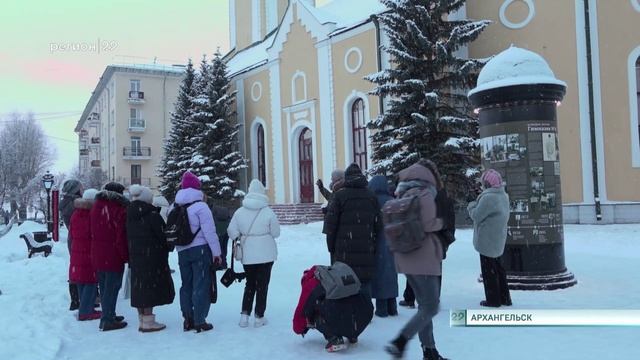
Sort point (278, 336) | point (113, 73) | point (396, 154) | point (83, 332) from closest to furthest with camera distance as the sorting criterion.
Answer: point (278, 336) → point (83, 332) → point (396, 154) → point (113, 73)

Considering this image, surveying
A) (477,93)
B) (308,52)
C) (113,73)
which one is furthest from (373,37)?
(113,73)

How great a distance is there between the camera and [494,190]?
721cm

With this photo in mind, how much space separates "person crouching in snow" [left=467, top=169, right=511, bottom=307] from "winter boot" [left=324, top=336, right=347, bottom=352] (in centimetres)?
250

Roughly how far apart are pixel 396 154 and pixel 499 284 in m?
11.6

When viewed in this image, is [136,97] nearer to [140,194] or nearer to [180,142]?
[180,142]

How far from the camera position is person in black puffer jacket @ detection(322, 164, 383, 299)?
6.02 meters

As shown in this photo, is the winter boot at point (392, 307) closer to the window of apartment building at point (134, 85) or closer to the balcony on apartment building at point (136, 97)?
the balcony on apartment building at point (136, 97)

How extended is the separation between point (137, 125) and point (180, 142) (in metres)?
25.1

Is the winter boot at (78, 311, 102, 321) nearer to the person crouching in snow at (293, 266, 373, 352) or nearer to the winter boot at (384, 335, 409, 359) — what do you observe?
the person crouching in snow at (293, 266, 373, 352)

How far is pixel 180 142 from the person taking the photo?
32969 mm

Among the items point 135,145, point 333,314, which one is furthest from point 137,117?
point 333,314

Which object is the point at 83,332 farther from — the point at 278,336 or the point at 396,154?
the point at 396,154

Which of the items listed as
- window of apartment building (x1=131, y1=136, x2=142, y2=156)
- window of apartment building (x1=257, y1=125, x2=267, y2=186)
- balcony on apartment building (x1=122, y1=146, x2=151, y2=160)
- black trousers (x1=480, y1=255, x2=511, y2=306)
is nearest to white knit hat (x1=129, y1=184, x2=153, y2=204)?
black trousers (x1=480, y1=255, x2=511, y2=306)

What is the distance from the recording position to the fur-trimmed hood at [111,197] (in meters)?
7.07
